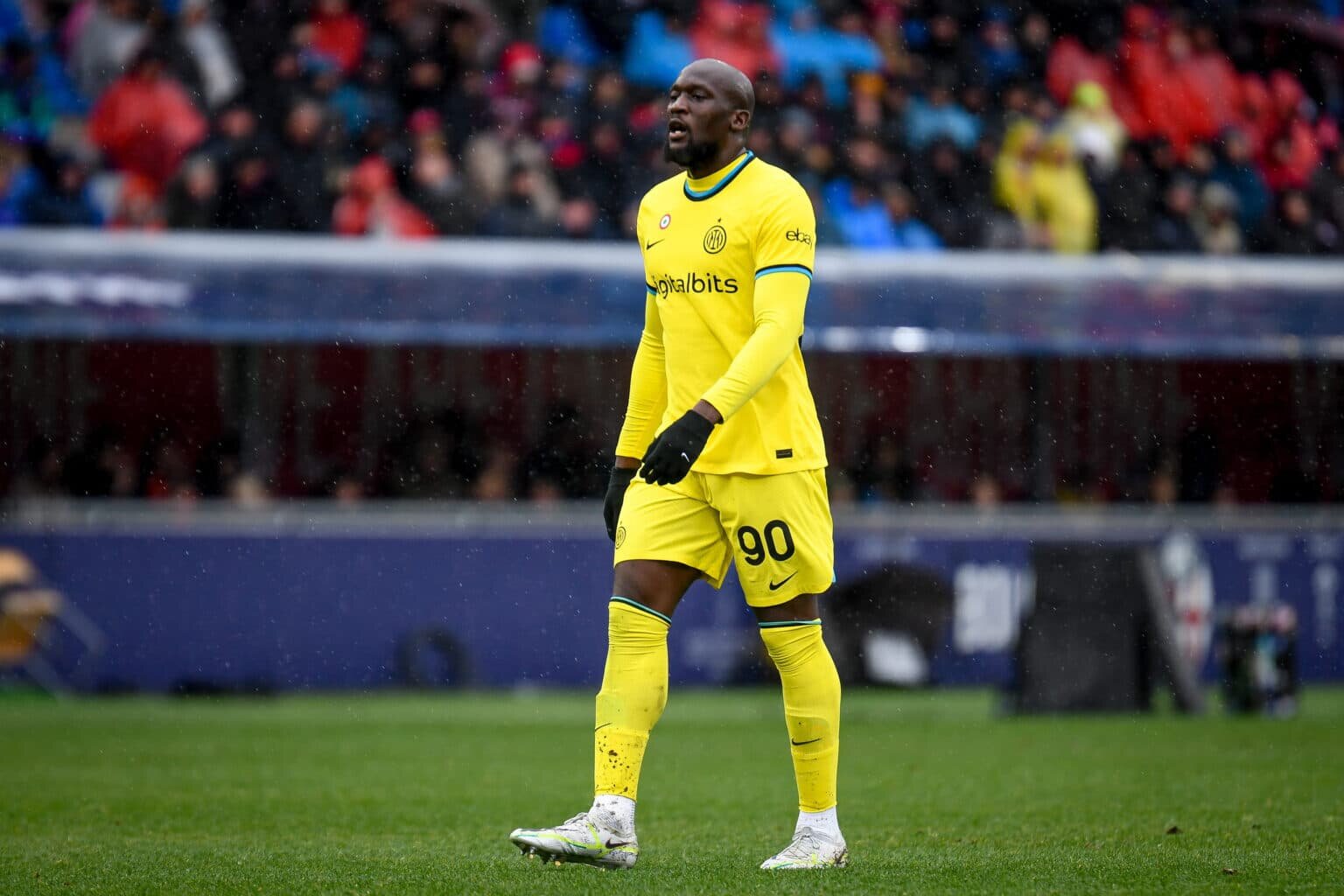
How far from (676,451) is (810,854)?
4.01 ft

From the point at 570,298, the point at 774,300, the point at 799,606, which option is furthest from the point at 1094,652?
the point at 774,300

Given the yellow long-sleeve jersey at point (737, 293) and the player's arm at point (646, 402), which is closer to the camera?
the yellow long-sleeve jersey at point (737, 293)

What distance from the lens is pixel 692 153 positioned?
5.27m

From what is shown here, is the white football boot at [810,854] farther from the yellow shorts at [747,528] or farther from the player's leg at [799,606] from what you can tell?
the yellow shorts at [747,528]

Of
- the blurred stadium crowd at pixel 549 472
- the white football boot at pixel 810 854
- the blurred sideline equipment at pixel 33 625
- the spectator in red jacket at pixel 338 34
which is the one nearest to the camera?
the white football boot at pixel 810 854

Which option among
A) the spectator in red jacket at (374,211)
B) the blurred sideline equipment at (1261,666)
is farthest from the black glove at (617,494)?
the spectator in red jacket at (374,211)

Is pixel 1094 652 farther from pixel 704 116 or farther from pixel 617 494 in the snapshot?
pixel 704 116

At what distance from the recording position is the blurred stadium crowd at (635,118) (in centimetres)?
1484

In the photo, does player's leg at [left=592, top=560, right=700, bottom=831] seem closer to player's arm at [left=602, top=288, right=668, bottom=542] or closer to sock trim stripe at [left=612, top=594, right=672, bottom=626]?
sock trim stripe at [left=612, top=594, right=672, bottom=626]

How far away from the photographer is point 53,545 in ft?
45.4

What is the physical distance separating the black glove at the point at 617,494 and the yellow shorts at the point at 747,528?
0.25 m

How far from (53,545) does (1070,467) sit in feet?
25.8

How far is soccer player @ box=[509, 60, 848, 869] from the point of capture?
17.0 ft

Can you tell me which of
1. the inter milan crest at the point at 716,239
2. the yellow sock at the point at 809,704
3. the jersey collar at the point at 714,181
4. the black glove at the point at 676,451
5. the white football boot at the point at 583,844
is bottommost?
the white football boot at the point at 583,844
